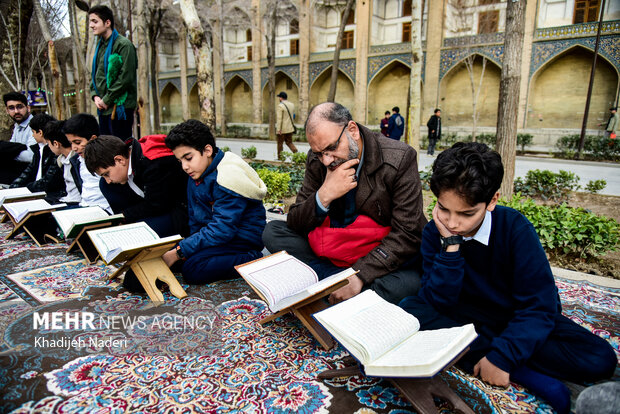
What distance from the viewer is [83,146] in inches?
154

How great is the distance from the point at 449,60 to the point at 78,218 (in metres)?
18.3

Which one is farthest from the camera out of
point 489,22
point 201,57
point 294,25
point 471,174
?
point 294,25

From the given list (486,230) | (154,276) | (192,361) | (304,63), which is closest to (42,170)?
(154,276)

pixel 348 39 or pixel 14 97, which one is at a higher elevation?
pixel 348 39

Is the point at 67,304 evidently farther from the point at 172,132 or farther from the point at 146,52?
the point at 146,52

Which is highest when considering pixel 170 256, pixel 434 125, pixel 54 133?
pixel 434 125

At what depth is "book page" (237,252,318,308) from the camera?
2.05m

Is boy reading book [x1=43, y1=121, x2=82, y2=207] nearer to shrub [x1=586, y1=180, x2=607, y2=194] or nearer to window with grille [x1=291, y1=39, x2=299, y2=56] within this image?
shrub [x1=586, y1=180, x2=607, y2=194]

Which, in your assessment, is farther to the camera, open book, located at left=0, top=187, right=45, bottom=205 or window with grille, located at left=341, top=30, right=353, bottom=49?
window with grille, located at left=341, top=30, right=353, bottom=49

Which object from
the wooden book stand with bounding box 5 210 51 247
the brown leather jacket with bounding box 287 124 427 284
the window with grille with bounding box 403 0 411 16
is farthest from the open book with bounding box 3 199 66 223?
the window with grille with bounding box 403 0 411 16

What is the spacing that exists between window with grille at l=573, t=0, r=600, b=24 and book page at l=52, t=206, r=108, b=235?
20.0 meters

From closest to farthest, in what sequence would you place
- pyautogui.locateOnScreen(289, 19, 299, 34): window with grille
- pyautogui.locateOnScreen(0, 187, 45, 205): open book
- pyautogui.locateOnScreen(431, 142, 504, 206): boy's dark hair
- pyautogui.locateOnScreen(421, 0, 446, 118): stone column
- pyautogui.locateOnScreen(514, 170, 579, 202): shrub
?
1. pyautogui.locateOnScreen(431, 142, 504, 206): boy's dark hair
2. pyautogui.locateOnScreen(0, 187, 45, 205): open book
3. pyautogui.locateOnScreen(514, 170, 579, 202): shrub
4. pyautogui.locateOnScreen(421, 0, 446, 118): stone column
5. pyautogui.locateOnScreen(289, 19, 299, 34): window with grille

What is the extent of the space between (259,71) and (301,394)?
24.5m

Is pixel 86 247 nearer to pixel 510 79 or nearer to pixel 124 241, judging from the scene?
pixel 124 241
